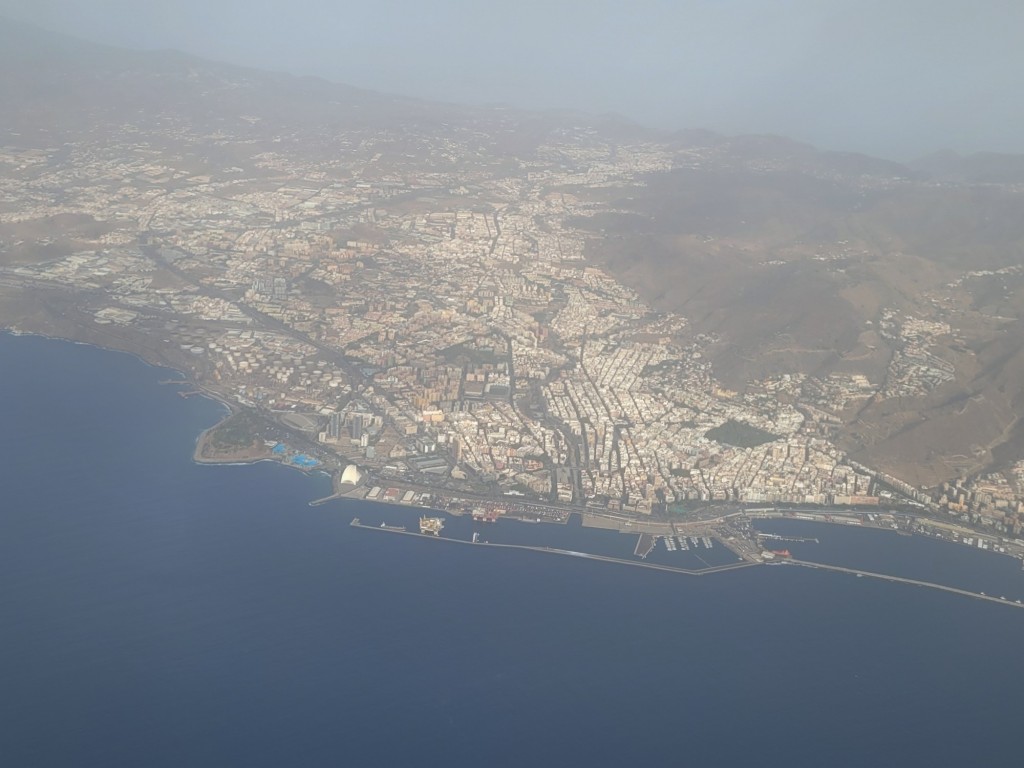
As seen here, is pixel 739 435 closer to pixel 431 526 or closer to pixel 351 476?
pixel 431 526

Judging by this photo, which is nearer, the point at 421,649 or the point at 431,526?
the point at 421,649

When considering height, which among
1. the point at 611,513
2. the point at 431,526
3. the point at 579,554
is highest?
the point at 611,513

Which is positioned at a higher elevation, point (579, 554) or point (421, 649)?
point (579, 554)

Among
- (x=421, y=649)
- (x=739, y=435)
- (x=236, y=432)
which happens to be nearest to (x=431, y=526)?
(x=421, y=649)

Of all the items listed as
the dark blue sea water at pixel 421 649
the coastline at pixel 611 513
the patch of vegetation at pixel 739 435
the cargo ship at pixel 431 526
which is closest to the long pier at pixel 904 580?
the coastline at pixel 611 513

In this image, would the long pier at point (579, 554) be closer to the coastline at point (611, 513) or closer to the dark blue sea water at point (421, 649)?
the coastline at point (611, 513)

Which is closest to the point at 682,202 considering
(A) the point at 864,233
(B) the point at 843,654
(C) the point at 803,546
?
(A) the point at 864,233
